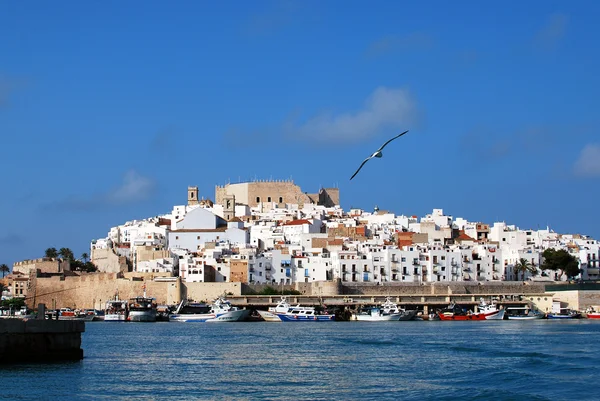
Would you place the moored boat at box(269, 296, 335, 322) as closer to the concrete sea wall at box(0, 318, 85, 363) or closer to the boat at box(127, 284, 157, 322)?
the boat at box(127, 284, 157, 322)

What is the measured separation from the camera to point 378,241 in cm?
8150

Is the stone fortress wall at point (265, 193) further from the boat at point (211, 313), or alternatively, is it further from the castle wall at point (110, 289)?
the boat at point (211, 313)

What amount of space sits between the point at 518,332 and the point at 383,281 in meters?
28.7

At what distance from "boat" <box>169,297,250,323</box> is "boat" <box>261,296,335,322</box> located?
2.18m

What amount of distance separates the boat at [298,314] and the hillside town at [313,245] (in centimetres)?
736

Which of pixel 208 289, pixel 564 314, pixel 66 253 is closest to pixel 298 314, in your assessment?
pixel 208 289

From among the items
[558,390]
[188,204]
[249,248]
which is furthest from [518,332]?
[188,204]

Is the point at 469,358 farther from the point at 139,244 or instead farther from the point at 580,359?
the point at 139,244

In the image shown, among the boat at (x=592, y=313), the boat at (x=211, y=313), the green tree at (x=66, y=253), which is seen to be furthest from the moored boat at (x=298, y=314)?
the green tree at (x=66, y=253)

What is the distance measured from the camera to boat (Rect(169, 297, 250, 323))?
6512cm

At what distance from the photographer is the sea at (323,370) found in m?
22.7

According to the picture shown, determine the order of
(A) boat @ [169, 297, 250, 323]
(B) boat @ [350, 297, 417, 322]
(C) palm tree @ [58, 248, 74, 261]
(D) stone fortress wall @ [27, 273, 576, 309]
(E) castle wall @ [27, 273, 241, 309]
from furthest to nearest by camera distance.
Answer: (C) palm tree @ [58, 248, 74, 261], (E) castle wall @ [27, 273, 241, 309], (D) stone fortress wall @ [27, 273, 576, 309], (A) boat @ [169, 297, 250, 323], (B) boat @ [350, 297, 417, 322]

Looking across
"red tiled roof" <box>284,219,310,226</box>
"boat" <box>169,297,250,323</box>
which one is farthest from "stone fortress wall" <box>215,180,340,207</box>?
"boat" <box>169,297,250,323</box>

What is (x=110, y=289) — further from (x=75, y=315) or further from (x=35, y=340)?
(x=35, y=340)
